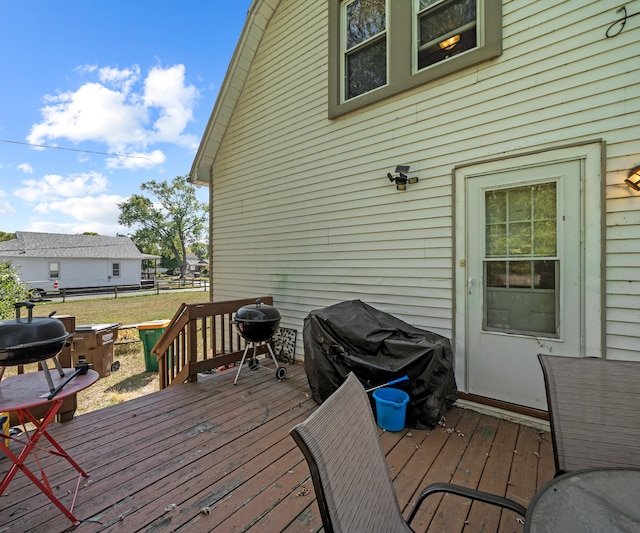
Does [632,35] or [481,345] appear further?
[481,345]

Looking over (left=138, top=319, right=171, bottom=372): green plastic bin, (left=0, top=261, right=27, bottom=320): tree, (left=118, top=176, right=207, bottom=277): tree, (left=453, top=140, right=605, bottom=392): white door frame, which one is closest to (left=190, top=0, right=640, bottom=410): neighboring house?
(left=453, top=140, right=605, bottom=392): white door frame

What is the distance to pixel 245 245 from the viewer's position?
5.62m

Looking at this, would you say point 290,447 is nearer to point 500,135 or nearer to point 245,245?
point 500,135

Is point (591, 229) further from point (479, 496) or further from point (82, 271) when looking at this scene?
point (82, 271)

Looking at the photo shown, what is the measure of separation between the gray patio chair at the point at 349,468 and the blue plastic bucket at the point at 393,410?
1.50 metres

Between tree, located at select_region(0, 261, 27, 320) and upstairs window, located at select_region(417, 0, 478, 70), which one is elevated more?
upstairs window, located at select_region(417, 0, 478, 70)

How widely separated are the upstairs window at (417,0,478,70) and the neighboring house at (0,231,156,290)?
1092 inches

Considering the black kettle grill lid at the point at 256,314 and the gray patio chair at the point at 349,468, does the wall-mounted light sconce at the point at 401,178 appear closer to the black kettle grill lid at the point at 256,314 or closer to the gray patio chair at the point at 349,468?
the black kettle grill lid at the point at 256,314

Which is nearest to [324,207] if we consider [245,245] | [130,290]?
[245,245]

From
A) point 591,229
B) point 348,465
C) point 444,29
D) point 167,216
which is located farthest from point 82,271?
point 591,229

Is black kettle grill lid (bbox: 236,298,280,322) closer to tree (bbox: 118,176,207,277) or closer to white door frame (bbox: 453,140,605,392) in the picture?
white door frame (bbox: 453,140,605,392)

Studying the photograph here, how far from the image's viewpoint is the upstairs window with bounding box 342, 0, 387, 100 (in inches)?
153

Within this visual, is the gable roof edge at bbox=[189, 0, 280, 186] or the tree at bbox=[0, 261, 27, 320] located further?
the tree at bbox=[0, 261, 27, 320]

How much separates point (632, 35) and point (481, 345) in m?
2.83
